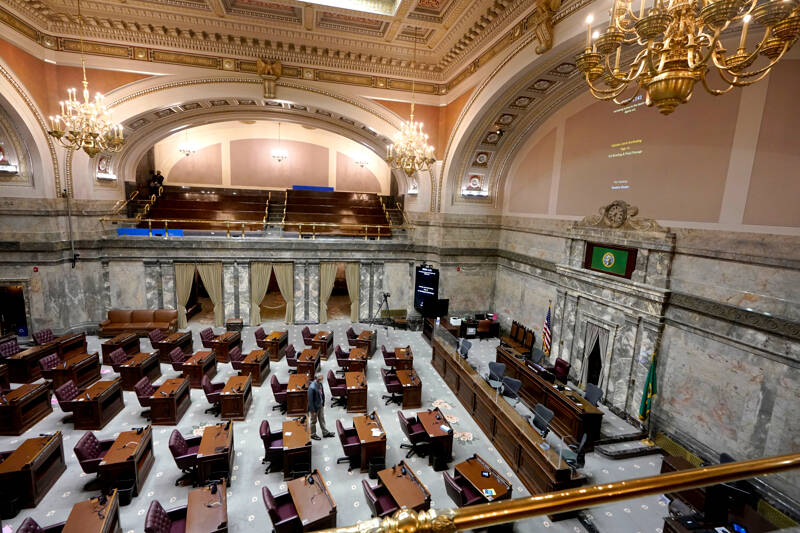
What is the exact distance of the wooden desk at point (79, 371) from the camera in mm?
8519

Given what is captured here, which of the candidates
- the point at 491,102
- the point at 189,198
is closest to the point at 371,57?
the point at 491,102

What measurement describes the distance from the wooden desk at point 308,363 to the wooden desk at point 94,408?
3761mm

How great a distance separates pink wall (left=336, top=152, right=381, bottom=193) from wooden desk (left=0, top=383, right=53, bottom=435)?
14.7 metres

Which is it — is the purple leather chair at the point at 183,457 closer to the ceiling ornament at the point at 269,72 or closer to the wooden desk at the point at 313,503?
the wooden desk at the point at 313,503


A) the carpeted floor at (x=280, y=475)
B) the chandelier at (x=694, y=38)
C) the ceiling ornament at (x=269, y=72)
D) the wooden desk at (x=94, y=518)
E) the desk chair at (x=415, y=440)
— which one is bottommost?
the carpeted floor at (x=280, y=475)

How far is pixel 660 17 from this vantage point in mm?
2812

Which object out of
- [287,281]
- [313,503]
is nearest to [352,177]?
[287,281]

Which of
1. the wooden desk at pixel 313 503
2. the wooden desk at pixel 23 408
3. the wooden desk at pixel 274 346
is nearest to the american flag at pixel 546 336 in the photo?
the wooden desk at pixel 274 346

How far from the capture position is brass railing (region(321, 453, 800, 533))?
1166 millimetres

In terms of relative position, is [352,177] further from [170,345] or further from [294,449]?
[294,449]

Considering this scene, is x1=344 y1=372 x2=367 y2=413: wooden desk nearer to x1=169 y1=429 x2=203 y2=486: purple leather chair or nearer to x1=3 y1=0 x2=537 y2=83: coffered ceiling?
x1=169 y1=429 x2=203 y2=486: purple leather chair

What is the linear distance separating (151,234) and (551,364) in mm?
13109

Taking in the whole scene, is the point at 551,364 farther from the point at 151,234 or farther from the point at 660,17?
the point at 151,234

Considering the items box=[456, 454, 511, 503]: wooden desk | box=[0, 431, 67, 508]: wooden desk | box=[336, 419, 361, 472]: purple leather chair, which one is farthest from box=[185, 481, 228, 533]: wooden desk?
box=[456, 454, 511, 503]: wooden desk
